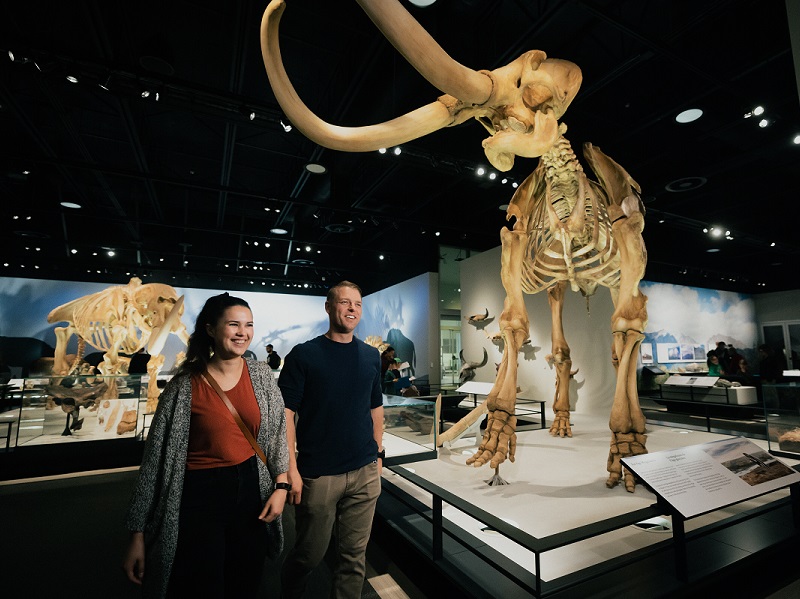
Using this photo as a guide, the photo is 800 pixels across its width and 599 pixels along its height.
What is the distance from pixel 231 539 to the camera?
1519mm

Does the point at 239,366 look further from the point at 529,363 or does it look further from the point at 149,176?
the point at 529,363

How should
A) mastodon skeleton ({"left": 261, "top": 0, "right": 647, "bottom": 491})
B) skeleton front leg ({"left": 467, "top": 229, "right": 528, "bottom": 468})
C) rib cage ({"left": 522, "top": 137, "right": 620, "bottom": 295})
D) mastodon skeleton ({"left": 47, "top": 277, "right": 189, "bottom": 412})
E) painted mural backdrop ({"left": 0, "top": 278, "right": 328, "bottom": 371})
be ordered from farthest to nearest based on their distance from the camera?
painted mural backdrop ({"left": 0, "top": 278, "right": 328, "bottom": 371})
mastodon skeleton ({"left": 47, "top": 277, "right": 189, "bottom": 412})
rib cage ({"left": 522, "top": 137, "right": 620, "bottom": 295})
skeleton front leg ({"left": 467, "top": 229, "right": 528, "bottom": 468})
mastodon skeleton ({"left": 261, "top": 0, "right": 647, "bottom": 491})

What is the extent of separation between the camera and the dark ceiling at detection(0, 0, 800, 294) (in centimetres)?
533

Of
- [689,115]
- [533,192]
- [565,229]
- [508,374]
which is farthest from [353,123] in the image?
[689,115]

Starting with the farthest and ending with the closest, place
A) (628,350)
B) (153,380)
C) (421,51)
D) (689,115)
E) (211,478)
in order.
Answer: (689,115)
(153,380)
(628,350)
(421,51)
(211,478)

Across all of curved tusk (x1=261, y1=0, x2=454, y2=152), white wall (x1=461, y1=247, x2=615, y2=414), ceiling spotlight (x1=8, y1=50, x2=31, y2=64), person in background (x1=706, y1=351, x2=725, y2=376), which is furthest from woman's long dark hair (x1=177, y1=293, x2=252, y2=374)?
person in background (x1=706, y1=351, x2=725, y2=376)

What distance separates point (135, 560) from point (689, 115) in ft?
27.2

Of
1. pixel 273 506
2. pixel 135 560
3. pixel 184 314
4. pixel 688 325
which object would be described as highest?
pixel 184 314

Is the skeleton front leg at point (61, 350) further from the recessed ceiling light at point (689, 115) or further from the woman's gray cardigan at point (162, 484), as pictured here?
the recessed ceiling light at point (689, 115)

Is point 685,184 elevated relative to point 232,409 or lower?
elevated

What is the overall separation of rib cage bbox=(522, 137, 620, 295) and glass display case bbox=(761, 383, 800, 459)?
186 cm

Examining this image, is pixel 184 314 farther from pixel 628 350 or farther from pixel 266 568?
pixel 628 350

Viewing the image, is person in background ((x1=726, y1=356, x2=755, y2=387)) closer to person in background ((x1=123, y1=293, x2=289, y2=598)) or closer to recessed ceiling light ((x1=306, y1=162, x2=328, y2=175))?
recessed ceiling light ((x1=306, y1=162, x2=328, y2=175))

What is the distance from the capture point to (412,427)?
3775mm
